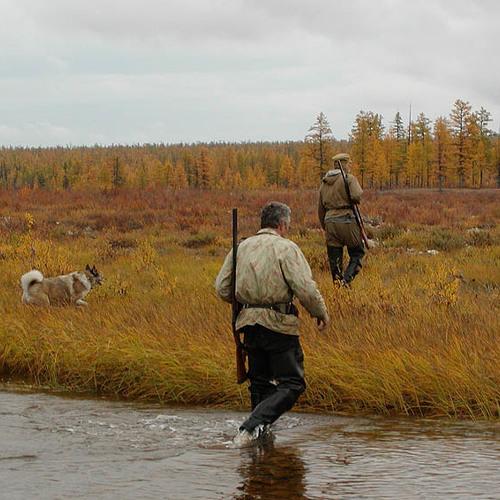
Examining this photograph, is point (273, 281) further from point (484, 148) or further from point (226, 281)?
point (484, 148)

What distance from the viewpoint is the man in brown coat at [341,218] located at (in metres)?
11.5

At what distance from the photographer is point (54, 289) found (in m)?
11.7

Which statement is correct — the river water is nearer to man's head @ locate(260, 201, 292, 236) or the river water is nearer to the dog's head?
man's head @ locate(260, 201, 292, 236)

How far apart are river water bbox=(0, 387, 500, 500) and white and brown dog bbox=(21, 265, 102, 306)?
3.97 meters

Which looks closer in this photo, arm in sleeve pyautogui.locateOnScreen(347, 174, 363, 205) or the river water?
the river water

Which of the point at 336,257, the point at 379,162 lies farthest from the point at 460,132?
the point at 336,257

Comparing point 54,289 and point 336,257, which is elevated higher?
point 336,257

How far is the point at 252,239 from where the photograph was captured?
6121 mm

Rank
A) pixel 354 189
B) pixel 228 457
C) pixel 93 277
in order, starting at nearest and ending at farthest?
pixel 228 457
pixel 354 189
pixel 93 277

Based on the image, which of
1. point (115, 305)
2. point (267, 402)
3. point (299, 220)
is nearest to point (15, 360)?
point (115, 305)

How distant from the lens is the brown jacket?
37.6ft

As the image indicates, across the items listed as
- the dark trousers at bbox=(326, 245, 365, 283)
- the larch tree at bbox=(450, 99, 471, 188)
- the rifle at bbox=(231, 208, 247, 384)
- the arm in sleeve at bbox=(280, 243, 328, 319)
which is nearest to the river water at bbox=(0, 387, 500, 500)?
the rifle at bbox=(231, 208, 247, 384)

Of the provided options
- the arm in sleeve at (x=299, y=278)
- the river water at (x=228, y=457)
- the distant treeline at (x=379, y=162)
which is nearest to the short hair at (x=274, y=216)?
the arm in sleeve at (x=299, y=278)

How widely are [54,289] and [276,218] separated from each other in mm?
6259
